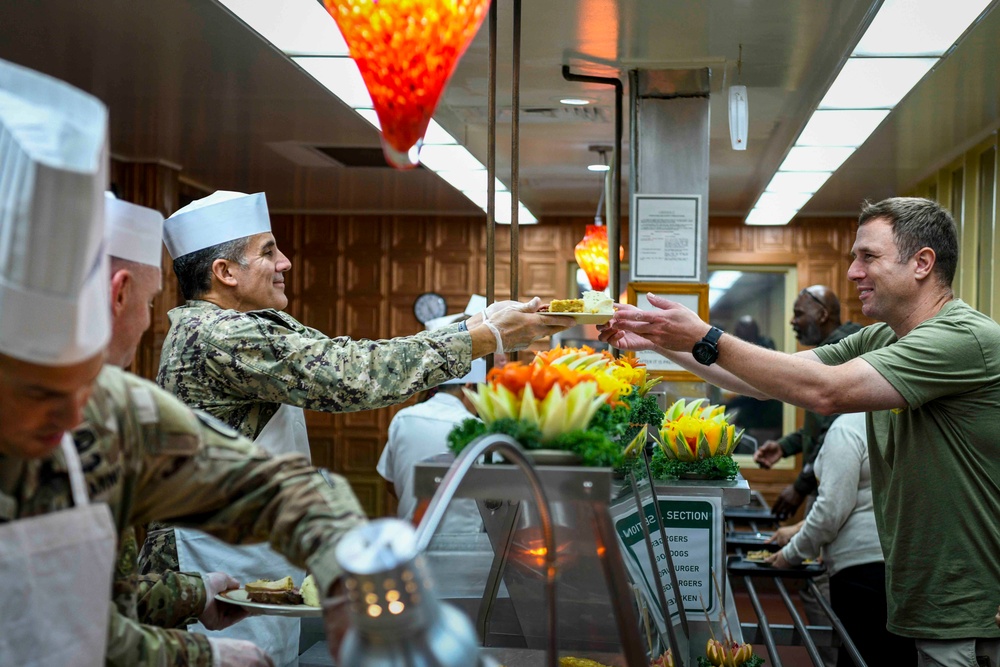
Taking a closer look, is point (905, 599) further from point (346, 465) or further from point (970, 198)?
point (346, 465)

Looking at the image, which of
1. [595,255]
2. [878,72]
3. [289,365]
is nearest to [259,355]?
[289,365]

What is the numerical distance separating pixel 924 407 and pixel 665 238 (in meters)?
2.26

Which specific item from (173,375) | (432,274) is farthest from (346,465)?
(173,375)

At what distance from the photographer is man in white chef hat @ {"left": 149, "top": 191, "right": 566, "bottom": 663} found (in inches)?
98.7

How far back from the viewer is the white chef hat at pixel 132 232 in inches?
67.2

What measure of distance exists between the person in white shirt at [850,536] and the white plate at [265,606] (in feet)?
8.76

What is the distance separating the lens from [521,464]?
4.55 feet

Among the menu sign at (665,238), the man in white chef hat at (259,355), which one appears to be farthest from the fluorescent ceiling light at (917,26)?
the man in white chef hat at (259,355)

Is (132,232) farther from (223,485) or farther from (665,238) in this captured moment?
(665,238)

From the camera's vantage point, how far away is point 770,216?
8859 millimetres

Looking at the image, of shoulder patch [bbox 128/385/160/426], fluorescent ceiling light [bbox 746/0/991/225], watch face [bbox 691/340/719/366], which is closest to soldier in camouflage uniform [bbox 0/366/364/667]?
shoulder patch [bbox 128/385/160/426]

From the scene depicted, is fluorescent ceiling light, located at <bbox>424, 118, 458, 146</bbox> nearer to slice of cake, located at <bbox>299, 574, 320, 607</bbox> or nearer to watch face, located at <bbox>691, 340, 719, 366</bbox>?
watch face, located at <bbox>691, 340, 719, 366</bbox>

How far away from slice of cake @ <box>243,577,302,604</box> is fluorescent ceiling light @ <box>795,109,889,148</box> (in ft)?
11.9

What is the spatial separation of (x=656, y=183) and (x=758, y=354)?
7.43 feet
